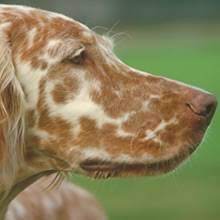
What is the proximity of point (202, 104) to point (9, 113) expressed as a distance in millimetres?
884

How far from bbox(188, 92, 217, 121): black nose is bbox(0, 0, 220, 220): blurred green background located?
12.1 inches

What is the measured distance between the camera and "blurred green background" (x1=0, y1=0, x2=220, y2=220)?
1085 centimetres

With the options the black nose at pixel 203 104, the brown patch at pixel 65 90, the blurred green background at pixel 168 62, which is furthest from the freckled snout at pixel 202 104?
the brown patch at pixel 65 90

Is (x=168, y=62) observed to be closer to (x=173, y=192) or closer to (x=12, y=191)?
(x=173, y=192)

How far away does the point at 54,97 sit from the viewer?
5.78 meters

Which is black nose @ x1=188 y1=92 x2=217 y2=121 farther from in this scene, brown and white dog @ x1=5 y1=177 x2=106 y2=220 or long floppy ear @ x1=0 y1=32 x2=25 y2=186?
brown and white dog @ x1=5 y1=177 x2=106 y2=220

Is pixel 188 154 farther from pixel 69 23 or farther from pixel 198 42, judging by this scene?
pixel 198 42

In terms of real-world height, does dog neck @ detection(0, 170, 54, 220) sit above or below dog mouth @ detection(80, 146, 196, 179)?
below

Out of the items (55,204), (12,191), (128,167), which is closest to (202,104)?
(128,167)

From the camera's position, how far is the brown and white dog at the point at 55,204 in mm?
6777

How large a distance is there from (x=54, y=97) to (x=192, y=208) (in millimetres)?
5255

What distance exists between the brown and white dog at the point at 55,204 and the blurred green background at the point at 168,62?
1.77 feet

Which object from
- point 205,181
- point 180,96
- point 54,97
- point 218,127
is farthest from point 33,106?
point 218,127

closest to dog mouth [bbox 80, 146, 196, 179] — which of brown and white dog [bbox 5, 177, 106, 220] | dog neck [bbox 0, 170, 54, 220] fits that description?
dog neck [bbox 0, 170, 54, 220]
